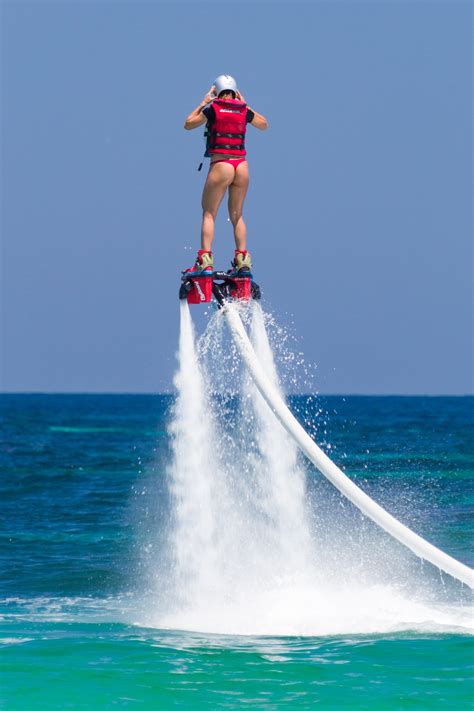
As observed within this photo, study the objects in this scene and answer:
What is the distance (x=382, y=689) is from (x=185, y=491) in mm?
→ 5502

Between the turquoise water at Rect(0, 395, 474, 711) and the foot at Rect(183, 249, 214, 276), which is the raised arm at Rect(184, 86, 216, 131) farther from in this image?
the turquoise water at Rect(0, 395, 474, 711)

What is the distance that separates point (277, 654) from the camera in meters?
17.4

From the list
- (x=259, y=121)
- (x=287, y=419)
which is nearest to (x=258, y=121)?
(x=259, y=121)

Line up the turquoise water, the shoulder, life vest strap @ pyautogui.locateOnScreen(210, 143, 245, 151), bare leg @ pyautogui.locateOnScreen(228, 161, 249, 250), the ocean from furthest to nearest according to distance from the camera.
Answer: bare leg @ pyautogui.locateOnScreen(228, 161, 249, 250) < life vest strap @ pyautogui.locateOnScreen(210, 143, 245, 151) < the shoulder < the ocean < the turquoise water

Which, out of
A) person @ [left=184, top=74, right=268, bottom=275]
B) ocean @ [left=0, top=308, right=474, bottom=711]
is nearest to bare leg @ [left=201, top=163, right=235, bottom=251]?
person @ [left=184, top=74, right=268, bottom=275]

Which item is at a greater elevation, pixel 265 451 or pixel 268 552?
pixel 265 451

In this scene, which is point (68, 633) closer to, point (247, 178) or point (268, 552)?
point (268, 552)

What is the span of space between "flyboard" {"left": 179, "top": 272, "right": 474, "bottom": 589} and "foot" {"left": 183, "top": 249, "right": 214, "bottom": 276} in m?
0.06

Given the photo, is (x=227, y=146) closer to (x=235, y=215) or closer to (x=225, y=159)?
(x=225, y=159)

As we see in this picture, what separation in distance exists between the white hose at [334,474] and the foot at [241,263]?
503 mm

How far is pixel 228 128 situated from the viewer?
1734cm

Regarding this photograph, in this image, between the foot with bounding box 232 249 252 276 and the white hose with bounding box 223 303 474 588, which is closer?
the white hose with bounding box 223 303 474 588

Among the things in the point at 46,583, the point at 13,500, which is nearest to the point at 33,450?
the point at 13,500

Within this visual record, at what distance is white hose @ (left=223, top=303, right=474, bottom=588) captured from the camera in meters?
15.5
